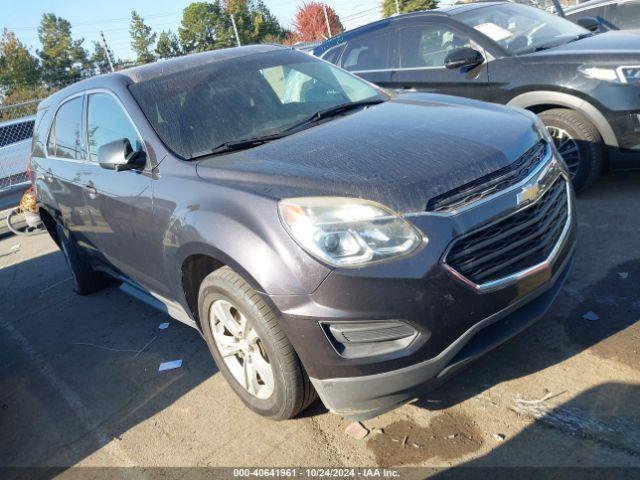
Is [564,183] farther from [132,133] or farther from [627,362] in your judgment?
[132,133]

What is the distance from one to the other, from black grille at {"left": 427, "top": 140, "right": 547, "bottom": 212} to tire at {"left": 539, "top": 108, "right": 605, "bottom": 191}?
231cm

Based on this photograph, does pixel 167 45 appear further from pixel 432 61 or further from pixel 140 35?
pixel 432 61

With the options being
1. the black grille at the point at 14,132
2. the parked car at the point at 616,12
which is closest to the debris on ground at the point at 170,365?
the parked car at the point at 616,12

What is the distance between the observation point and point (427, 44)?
5918mm

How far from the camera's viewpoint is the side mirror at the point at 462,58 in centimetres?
523

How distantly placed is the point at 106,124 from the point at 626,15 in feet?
25.3

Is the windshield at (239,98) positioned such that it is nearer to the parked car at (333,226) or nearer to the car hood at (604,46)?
the parked car at (333,226)

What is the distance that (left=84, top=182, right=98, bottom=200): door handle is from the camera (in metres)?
3.96

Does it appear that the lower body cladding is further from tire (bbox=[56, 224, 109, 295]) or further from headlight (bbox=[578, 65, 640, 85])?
tire (bbox=[56, 224, 109, 295])

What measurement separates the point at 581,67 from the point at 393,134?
8.63ft

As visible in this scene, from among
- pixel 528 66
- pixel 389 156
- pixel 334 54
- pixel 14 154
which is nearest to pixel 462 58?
pixel 528 66

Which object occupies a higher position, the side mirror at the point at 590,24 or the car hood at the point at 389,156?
the car hood at the point at 389,156

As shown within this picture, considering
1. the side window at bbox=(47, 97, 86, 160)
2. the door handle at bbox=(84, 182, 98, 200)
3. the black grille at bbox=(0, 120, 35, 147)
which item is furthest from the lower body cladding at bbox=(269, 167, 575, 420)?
the black grille at bbox=(0, 120, 35, 147)

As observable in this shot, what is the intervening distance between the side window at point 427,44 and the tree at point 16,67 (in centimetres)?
4375
